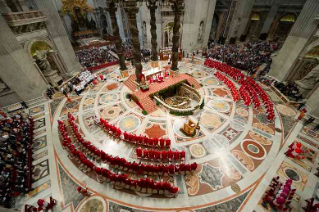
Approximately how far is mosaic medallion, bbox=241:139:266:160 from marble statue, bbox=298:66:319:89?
1057 cm

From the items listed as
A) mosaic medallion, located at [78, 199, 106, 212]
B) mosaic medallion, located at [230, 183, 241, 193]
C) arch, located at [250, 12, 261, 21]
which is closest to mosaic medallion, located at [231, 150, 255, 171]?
mosaic medallion, located at [230, 183, 241, 193]

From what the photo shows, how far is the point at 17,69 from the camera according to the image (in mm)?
14562

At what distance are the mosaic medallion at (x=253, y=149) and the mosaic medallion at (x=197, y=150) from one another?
325cm

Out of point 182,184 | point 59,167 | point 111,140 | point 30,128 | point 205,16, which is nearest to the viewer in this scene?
point 182,184

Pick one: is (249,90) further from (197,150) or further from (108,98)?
(108,98)

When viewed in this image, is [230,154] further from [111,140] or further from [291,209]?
[111,140]

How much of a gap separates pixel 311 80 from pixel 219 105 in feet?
33.2

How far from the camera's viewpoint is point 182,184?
859 cm

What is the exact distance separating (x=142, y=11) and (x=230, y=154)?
96.1 feet

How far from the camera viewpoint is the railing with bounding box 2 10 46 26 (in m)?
13.7

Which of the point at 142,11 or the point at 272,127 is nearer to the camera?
the point at 272,127

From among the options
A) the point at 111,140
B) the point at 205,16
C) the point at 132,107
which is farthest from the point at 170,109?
the point at 205,16

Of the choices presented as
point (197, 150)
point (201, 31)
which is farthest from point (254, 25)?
point (197, 150)

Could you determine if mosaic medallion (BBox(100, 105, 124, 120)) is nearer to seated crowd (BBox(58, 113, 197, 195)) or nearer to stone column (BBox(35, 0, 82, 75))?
seated crowd (BBox(58, 113, 197, 195))
